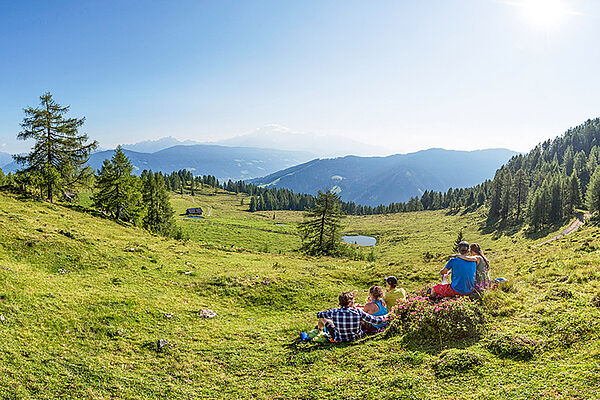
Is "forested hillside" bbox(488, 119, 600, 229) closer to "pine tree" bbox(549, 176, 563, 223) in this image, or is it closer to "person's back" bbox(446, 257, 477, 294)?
"pine tree" bbox(549, 176, 563, 223)

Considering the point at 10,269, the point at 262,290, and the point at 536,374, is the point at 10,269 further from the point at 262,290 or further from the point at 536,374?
the point at 536,374

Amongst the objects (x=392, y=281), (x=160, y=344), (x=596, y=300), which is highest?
(x=596, y=300)

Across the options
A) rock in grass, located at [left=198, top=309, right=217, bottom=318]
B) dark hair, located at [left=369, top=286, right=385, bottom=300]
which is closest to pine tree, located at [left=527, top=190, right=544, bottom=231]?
dark hair, located at [left=369, top=286, right=385, bottom=300]

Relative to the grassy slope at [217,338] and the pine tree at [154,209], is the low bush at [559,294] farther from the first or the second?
the pine tree at [154,209]

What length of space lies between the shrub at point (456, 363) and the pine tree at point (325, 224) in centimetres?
3715

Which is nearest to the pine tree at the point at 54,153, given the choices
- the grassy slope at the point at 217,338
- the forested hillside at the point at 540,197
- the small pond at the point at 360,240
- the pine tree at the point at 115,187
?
the pine tree at the point at 115,187

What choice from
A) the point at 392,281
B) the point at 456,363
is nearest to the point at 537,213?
the point at 392,281

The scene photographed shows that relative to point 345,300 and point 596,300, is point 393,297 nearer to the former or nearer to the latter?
point 345,300

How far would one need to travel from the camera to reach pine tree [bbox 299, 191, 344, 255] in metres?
45.0

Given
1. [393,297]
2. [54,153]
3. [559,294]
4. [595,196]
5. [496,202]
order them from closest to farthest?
1. [559,294]
2. [393,297]
3. [54,153]
4. [595,196]
5. [496,202]

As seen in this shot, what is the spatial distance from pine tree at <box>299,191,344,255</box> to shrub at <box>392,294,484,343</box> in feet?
115

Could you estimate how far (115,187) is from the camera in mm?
38625

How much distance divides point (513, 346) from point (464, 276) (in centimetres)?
356

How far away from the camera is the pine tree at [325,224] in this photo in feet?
148
